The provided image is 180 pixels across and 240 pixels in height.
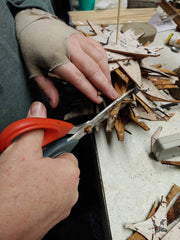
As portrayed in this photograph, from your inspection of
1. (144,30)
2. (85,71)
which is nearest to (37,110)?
(85,71)

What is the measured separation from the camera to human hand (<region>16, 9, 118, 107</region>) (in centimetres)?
53

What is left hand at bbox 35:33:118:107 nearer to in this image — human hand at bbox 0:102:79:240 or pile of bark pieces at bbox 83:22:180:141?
pile of bark pieces at bbox 83:22:180:141

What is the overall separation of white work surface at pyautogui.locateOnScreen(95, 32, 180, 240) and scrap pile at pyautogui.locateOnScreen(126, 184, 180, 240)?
0.02 metres

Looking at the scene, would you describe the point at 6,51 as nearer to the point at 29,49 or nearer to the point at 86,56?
the point at 29,49

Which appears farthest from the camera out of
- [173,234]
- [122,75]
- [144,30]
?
[144,30]

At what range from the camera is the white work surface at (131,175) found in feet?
1.77

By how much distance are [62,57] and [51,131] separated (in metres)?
0.25

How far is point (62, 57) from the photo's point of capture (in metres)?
0.53

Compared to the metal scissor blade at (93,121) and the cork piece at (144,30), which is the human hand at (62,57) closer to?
the metal scissor blade at (93,121)

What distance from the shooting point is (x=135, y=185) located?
592 millimetres

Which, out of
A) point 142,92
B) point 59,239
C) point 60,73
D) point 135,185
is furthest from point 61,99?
point 59,239

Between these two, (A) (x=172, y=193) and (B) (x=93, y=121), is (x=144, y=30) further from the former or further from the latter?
(A) (x=172, y=193)

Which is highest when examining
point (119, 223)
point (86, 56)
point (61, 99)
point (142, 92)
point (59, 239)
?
point (86, 56)

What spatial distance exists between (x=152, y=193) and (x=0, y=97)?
1.99 ft
